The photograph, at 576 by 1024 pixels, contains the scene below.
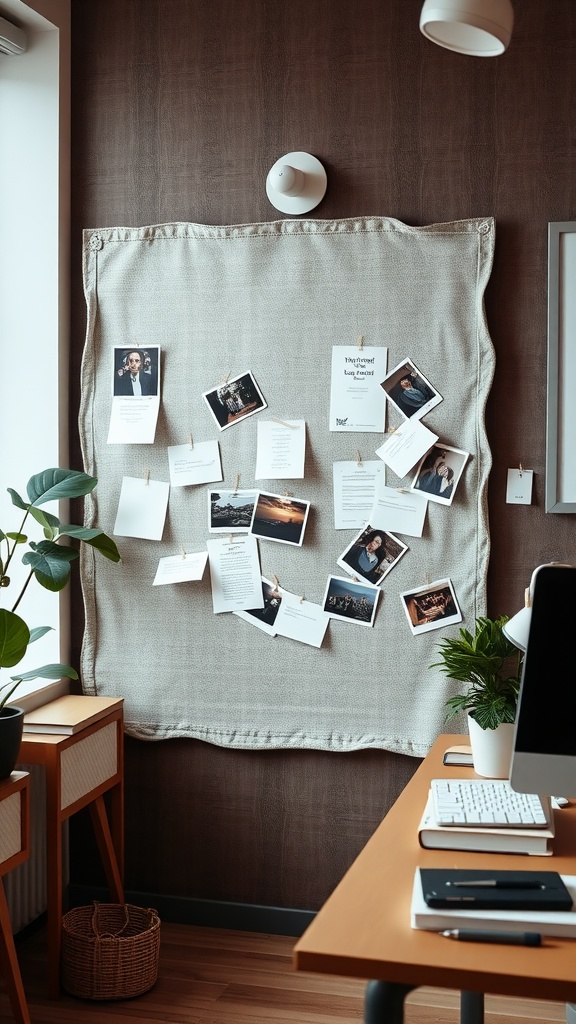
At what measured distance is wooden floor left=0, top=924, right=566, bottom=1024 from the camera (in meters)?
2.41

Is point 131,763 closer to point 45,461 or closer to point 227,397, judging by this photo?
point 45,461

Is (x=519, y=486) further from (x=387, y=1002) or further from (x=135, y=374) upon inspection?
(x=387, y=1002)

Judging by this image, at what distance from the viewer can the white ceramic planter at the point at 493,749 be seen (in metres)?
2.04

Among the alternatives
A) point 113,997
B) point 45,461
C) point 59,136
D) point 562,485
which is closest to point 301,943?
point 113,997

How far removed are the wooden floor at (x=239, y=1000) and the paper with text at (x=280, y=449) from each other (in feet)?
4.44

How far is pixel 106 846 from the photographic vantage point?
9.07 ft

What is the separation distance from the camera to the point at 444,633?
2.70 metres

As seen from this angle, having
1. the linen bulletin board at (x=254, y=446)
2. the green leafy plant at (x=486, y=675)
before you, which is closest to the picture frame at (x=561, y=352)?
the linen bulletin board at (x=254, y=446)

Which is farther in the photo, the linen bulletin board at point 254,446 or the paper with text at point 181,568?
the paper with text at point 181,568

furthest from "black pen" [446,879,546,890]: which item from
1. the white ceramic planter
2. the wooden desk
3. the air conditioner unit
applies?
the air conditioner unit

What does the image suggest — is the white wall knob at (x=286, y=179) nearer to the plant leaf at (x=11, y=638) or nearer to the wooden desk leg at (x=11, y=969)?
the plant leaf at (x=11, y=638)

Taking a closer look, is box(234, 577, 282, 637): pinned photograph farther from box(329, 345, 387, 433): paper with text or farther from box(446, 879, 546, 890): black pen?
box(446, 879, 546, 890): black pen

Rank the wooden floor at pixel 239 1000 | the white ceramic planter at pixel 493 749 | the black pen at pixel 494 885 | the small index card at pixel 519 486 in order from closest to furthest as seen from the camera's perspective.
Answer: the black pen at pixel 494 885
the white ceramic planter at pixel 493 749
the wooden floor at pixel 239 1000
the small index card at pixel 519 486

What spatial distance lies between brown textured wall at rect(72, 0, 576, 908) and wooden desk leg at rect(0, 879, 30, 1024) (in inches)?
28.1
